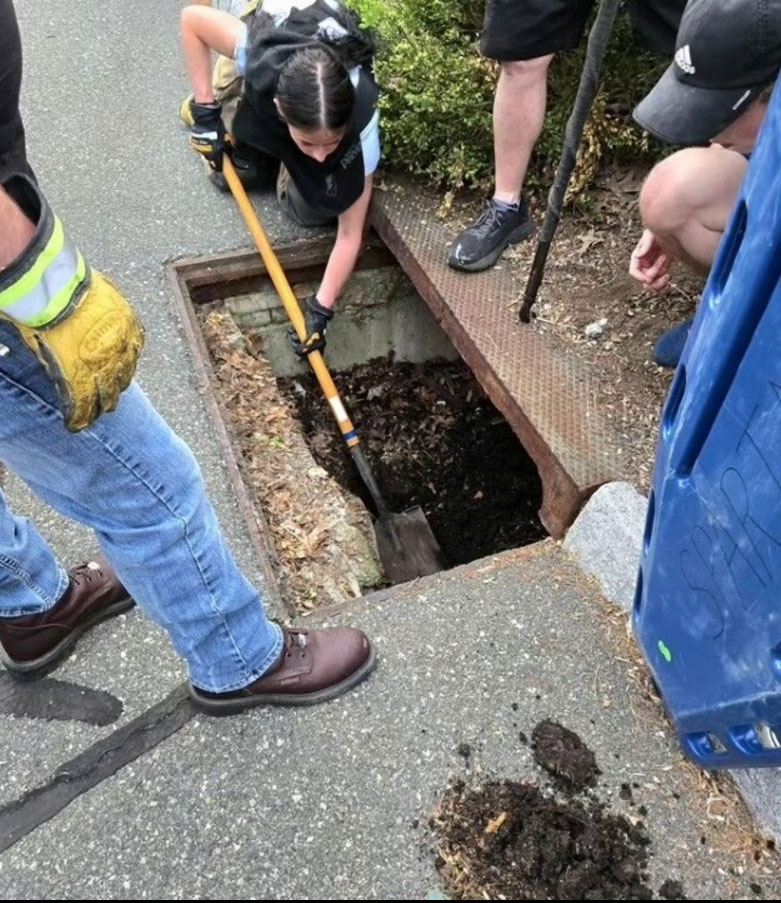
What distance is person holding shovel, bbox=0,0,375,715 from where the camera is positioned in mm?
1293

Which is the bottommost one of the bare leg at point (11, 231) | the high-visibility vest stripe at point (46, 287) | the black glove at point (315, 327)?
the black glove at point (315, 327)

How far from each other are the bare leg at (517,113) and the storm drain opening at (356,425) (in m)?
1.01

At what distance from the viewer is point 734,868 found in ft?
5.84

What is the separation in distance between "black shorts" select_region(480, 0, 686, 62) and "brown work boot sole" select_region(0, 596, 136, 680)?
2386 millimetres

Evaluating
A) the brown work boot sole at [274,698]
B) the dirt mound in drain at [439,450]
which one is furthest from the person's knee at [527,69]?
the brown work boot sole at [274,698]

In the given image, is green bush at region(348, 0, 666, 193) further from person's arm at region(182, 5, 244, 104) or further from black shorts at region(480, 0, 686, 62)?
person's arm at region(182, 5, 244, 104)

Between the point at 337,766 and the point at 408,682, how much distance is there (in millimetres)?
303

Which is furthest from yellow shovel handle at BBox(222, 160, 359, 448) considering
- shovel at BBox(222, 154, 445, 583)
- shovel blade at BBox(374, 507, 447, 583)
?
shovel blade at BBox(374, 507, 447, 583)

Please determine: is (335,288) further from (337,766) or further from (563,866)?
(563,866)

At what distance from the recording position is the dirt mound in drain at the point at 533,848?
5.69ft

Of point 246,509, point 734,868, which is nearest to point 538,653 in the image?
point 734,868

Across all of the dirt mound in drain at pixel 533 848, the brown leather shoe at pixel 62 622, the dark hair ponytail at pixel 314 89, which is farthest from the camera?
the dark hair ponytail at pixel 314 89

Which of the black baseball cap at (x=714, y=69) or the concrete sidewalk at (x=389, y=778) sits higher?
the black baseball cap at (x=714, y=69)

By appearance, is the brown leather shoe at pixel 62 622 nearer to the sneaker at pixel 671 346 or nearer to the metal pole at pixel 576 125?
the metal pole at pixel 576 125
